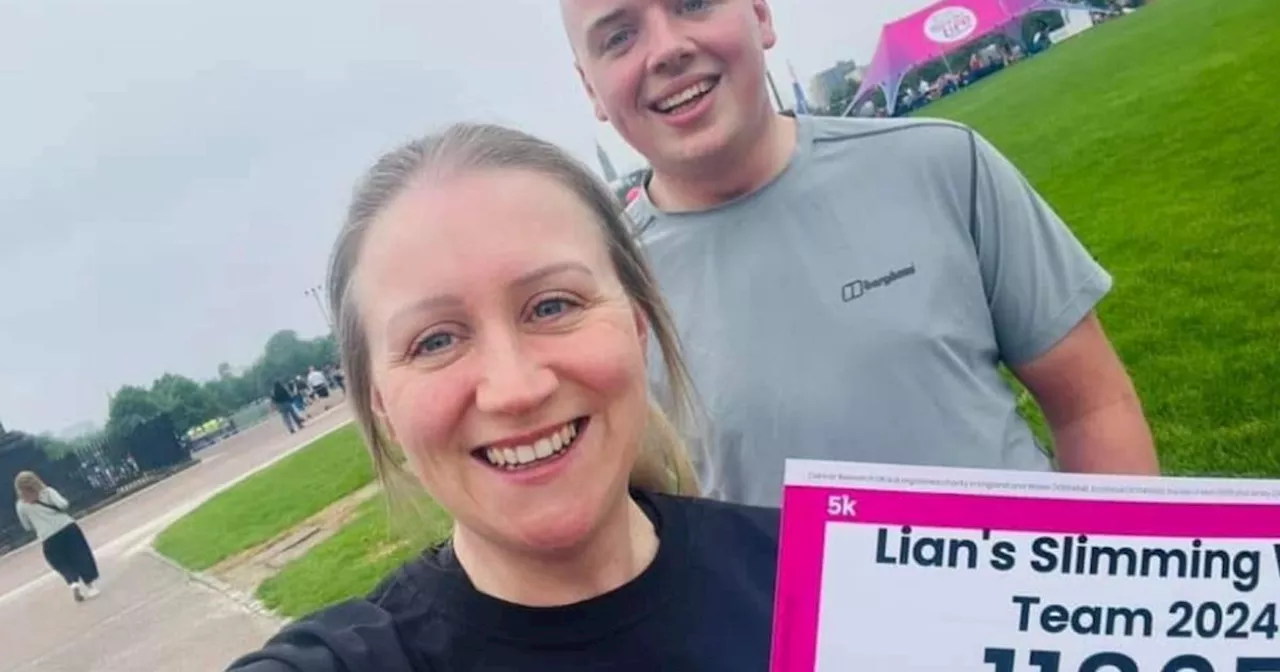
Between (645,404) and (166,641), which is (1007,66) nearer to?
(166,641)

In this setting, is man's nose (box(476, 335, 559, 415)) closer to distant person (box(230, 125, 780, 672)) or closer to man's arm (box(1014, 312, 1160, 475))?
distant person (box(230, 125, 780, 672))

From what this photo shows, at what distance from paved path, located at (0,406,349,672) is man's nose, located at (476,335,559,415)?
6.45 feet

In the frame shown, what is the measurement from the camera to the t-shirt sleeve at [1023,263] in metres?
1.77

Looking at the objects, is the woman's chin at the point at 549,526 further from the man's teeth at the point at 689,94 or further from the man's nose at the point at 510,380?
the man's teeth at the point at 689,94

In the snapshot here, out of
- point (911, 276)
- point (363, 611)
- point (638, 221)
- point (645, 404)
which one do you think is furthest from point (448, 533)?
point (911, 276)

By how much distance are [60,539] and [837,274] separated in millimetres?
10455

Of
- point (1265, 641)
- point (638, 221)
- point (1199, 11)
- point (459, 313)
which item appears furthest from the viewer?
point (1199, 11)

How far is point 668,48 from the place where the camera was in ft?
5.76

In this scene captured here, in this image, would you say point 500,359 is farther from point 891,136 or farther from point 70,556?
point 70,556

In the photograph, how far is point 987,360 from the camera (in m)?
1.80

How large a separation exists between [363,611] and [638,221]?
0.90m

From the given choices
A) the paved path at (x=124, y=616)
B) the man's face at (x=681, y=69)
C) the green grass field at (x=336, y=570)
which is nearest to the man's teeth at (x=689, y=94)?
the man's face at (x=681, y=69)

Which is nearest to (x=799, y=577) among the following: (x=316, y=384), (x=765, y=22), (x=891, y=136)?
(x=891, y=136)

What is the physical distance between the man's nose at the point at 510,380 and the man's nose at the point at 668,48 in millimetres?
717
